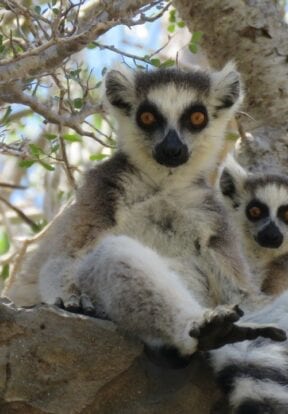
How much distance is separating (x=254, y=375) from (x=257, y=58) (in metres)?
3.83

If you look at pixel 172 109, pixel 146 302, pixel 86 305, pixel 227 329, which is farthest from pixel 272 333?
pixel 172 109

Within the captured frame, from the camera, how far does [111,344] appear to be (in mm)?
3891

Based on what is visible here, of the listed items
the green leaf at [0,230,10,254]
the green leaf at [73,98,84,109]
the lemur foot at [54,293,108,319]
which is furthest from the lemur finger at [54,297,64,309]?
the green leaf at [0,230,10,254]

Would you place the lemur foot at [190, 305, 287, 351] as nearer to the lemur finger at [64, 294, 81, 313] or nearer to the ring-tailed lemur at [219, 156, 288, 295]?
the lemur finger at [64, 294, 81, 313]

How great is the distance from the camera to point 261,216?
6496mm

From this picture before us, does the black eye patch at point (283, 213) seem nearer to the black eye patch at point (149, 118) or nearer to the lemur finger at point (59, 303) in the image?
the black eye patch at point (149, 118)

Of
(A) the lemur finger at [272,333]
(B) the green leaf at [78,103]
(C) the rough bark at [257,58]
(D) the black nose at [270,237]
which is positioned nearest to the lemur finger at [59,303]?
(A) the lemur finger at [272,333]

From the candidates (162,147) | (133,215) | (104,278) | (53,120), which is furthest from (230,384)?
(53,120)

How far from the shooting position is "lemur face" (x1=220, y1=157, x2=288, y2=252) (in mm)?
6297

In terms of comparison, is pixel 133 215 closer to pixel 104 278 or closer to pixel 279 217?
pixel 104 278

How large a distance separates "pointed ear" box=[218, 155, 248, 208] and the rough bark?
23 cm

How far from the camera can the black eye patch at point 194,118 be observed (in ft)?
17.4

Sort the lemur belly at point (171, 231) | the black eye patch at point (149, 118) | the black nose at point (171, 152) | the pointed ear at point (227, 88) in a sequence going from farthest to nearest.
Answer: the pointed ear at point (227, 88) → the black eye patch at point (149, 118) → the black nose at point (171, 152) → the lemur belly at point (171, 231)

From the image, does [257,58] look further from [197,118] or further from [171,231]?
[171,231]
